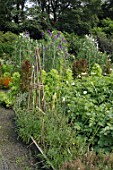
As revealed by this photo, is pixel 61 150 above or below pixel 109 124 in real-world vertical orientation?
below

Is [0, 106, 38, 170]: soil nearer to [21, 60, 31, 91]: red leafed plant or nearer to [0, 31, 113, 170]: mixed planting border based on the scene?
[0, 31, 113, 170]: mixed planting border

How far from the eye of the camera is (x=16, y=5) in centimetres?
1302

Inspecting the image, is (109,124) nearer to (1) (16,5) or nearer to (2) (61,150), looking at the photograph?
(2) (61,150)

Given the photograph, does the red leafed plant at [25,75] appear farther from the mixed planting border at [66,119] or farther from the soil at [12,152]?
the soil at [12,152]

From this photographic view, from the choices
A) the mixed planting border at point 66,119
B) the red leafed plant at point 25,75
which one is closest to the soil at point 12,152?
the mixed planting border at point 66,119

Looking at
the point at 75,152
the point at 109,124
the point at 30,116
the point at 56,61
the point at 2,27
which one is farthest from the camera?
the point at 2,27

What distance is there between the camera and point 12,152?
3.23 meters

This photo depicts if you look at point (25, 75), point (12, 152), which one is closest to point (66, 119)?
point (12, 152)

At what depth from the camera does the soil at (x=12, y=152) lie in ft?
9.68

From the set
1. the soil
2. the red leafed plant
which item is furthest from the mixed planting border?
the soil

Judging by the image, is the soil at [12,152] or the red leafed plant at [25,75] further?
the red leafed plant at [25,75]

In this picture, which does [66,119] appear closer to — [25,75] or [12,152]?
[12,152]

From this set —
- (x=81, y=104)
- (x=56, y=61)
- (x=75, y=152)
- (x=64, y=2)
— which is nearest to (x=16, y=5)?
(x=64, y=2)

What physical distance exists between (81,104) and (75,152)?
0.89 m
